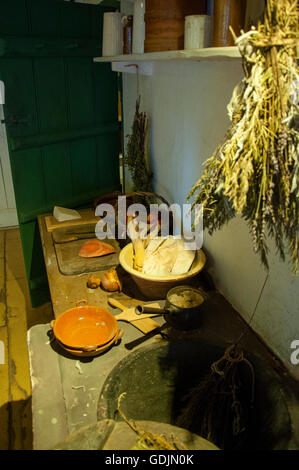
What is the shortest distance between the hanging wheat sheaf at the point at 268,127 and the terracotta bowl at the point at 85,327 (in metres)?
0.71

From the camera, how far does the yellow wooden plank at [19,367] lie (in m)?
1.87

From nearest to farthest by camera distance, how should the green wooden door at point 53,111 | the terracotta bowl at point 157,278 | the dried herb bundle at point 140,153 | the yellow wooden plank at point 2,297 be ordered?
the terracotta bowl at point 157,278 → the green wooden door at point 53,111 → the dried herb bundle at point 140,153 → the yellow wooden plank at point 2,297

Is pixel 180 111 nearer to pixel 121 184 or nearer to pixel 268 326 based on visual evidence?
pixel 268 326

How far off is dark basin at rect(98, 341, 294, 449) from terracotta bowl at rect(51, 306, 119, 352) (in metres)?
0.13

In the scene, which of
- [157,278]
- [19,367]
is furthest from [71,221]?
[157,278]

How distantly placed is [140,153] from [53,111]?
651 millimetres

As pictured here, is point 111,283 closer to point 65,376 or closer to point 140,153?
point 65,376

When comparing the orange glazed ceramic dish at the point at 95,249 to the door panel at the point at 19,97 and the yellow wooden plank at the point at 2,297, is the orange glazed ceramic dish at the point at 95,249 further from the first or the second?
the yellow wooden plank at the point at 2,297

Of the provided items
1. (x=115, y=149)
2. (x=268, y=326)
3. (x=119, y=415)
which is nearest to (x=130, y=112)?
(x=115, y=149)

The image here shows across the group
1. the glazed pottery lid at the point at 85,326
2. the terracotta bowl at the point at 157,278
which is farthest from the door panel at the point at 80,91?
the glazed pottery lid at the point at 85,326

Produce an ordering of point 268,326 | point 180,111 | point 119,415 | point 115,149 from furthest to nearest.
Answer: point 115,149
point 180,111
point 268,326
point 119,415

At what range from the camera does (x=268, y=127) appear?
0.75 metres

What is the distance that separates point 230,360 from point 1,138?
10.9 ft

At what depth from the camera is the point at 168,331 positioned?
1354mm
